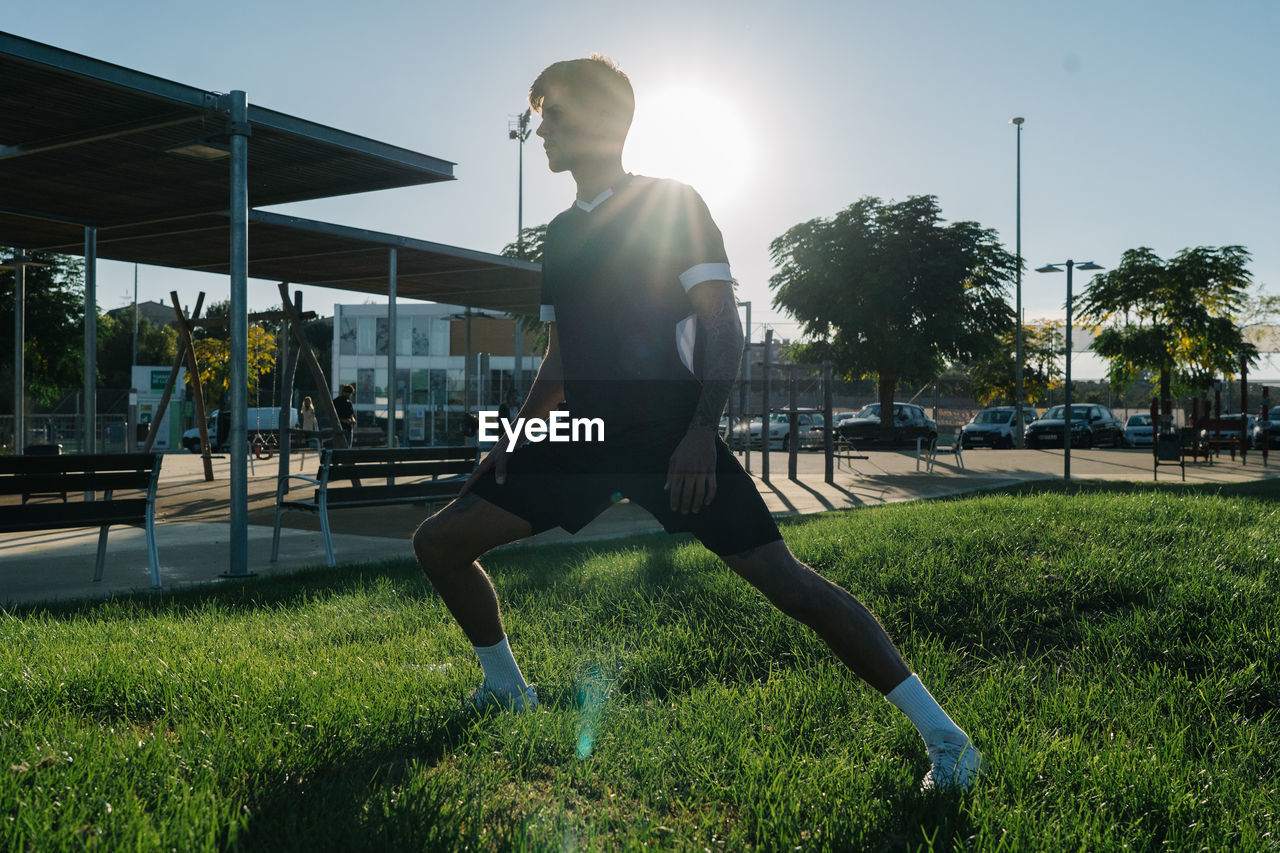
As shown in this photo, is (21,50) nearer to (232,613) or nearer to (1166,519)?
(232,613)

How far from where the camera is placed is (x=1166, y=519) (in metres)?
7.72

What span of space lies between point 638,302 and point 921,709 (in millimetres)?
1385

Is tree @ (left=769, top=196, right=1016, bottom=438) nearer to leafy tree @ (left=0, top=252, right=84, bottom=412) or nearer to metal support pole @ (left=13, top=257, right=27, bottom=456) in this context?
leafy tree @ (left=0, top=252, right=84, bottom=412)

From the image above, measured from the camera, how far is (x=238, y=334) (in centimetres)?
747

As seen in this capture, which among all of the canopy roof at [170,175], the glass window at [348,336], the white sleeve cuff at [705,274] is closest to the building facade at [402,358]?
the glass window at [348,336]

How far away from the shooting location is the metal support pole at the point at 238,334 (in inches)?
289

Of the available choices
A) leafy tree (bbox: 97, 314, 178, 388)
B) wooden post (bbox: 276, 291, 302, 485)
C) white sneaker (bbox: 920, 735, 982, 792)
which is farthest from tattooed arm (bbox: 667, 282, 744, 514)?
leafy tree (bbox: 97, 314, 178, 388)

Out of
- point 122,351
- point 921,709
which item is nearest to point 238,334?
point 921,709

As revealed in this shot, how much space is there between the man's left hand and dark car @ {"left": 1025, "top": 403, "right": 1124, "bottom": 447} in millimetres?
37969

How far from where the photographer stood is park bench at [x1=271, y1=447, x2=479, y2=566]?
801cm

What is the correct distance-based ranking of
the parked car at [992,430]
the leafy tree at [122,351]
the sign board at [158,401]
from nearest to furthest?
the sign board at [158,401], the parked car at [992,430], the leafy tree at [122,351]

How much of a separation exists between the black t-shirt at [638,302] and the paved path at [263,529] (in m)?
4.83

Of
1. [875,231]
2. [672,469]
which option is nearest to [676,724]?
[672,469]

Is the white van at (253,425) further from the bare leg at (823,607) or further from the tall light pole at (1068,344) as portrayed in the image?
the bare leg at (823,607)
